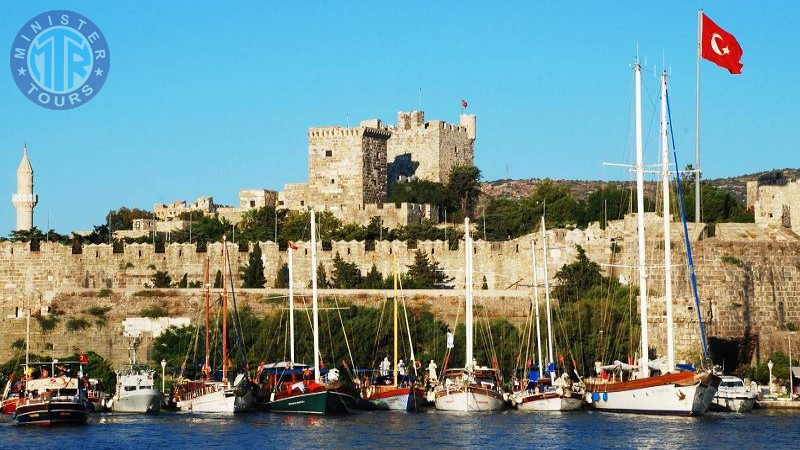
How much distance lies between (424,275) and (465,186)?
20.2 meters

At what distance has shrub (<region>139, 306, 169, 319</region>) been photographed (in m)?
59.1

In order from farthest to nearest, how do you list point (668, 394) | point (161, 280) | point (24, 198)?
1. point (24, 198)
2. point (161, 280)
3. point (668, 394)

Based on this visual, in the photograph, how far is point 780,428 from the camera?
42.3 m

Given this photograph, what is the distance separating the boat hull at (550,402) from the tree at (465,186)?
32698 mm

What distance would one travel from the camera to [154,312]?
194ft

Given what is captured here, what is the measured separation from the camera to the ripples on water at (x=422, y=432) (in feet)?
130

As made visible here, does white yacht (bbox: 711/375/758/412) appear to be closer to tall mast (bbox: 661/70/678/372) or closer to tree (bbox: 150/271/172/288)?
tall mast (bbox: 661/70/678/372)

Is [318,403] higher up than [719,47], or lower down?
lower down

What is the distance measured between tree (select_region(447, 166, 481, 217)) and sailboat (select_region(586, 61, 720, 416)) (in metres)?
32.9

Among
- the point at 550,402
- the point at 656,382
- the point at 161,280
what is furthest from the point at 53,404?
the point at 161,280

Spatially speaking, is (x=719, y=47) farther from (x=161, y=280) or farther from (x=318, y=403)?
(x=161, y=280)

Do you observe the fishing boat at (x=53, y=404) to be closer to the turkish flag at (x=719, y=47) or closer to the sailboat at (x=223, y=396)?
the sailboat at (x=223, y=396)

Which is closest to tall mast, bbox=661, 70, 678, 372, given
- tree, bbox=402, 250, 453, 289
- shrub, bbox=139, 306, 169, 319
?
tree, bbox=402, 250, 453, 289

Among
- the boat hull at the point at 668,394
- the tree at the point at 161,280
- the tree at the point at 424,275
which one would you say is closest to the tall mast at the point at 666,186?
the boat hull at the point at 668,394
